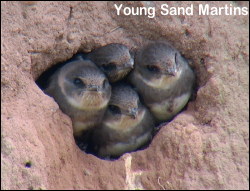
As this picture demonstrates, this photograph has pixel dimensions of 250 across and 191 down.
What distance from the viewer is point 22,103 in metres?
4.25

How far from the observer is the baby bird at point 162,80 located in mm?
5035

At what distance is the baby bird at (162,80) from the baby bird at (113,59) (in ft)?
0.52

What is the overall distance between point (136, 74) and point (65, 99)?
71cm

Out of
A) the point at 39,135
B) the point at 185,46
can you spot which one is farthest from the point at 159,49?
the point at 39,135

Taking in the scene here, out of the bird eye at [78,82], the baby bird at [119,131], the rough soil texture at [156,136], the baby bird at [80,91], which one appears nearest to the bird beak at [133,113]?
the baby bird at [119,131]

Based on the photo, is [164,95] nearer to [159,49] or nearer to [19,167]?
[159,49]

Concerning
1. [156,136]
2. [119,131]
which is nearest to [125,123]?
[119,131]

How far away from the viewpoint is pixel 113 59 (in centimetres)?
498

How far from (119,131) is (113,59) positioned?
573 millimetres

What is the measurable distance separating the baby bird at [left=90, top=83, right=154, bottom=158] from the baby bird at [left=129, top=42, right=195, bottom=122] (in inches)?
5.5

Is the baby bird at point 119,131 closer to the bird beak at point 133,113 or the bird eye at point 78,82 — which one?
the bird beak at point 133,113

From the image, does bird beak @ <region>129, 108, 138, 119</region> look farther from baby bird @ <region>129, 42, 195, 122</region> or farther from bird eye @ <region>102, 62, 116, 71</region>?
bird eye @ <region>102, 62, 116, 71</region>

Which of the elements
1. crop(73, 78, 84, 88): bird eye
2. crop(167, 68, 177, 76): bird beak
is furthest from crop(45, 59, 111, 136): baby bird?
crop(167, 68, 177, 76): bird beak

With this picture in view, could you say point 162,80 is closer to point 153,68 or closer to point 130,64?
point 153,68
